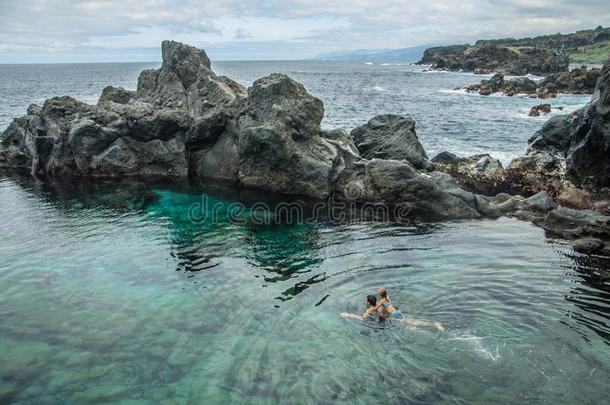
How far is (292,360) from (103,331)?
6.75 meters

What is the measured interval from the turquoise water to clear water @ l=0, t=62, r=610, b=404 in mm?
60

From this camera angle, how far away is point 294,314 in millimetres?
14820

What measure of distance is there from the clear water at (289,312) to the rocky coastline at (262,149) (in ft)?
10.5

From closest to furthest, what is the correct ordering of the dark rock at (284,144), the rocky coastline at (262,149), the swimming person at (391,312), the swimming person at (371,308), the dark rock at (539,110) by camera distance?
the swimming person at (391,312) → the swimming person at (371,308) → the rocky coastline at (262,149) → the dark rock at (284,144) → the dark rock at (539,110)

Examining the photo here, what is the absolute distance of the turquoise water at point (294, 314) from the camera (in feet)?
37.3

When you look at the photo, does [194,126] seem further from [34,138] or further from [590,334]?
[590,334]

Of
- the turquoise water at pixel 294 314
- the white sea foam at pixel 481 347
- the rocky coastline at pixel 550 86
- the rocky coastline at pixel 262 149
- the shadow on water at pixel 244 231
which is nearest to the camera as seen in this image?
the turquoise water at pixel 294 314

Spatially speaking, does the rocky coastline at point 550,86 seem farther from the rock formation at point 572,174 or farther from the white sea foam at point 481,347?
the white sea foam at point 481,347

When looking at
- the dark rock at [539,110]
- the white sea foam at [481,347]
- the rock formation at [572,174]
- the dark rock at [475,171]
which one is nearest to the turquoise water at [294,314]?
the white sea foam at [481,347]

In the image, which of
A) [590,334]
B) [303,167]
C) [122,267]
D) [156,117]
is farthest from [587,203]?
[156,117]

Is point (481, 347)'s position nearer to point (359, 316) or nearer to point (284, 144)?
point (359, 316)

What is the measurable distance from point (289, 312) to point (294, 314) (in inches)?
9.2

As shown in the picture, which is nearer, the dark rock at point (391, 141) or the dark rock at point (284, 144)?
the dark rock at point (284, 144)

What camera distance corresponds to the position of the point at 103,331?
45.9ft
